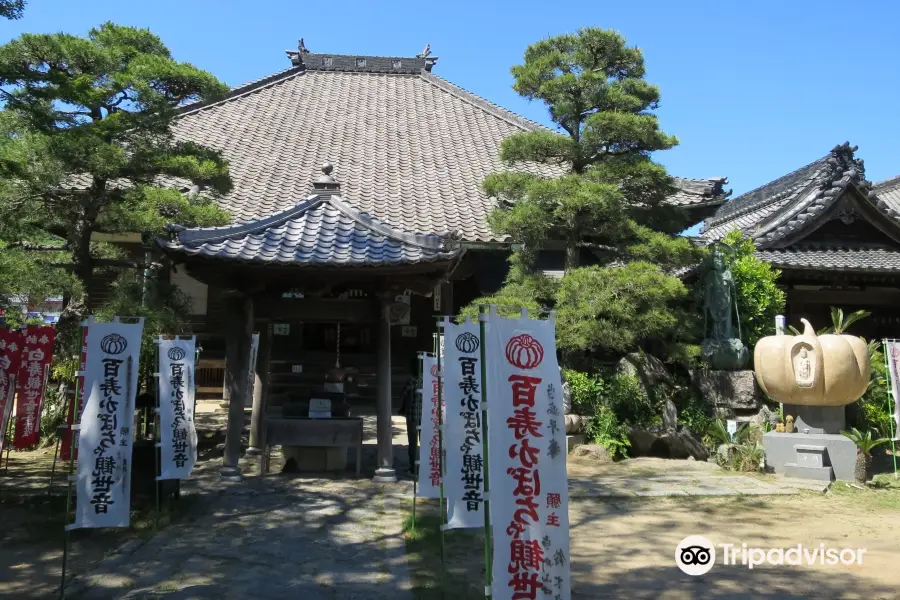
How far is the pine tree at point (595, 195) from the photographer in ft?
33.2

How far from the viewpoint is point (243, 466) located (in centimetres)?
917

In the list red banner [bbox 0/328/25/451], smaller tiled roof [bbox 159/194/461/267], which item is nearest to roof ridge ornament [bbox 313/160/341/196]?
smaller tiled roof [bbox 159/194/461/267]

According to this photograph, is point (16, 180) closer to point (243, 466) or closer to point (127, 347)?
point (127, 347)

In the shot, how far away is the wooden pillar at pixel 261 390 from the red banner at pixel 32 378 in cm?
274

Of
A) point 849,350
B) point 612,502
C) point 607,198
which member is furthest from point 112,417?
point 849,350

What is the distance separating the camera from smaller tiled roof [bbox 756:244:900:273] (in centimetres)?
1331

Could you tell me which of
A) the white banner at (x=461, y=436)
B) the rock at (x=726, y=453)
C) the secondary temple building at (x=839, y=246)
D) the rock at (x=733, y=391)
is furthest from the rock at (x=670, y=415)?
the white banner at (x=461, y=436)

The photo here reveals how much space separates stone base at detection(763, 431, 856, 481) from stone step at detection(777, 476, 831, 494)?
211 mm

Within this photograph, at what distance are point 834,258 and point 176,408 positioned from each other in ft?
44.1

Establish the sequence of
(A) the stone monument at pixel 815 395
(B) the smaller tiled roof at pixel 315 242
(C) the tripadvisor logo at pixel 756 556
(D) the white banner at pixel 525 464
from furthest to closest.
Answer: (A) the stone monument at pixel 815 395
(B) the smaller tiled roof at pixel 315 242
(C) the tripadvisor logo at pixel 756 556
(D) the white banner at pixel 525 464

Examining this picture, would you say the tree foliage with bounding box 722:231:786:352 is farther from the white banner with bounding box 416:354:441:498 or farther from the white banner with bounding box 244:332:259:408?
the white banner with bounding box 244:332:259:408

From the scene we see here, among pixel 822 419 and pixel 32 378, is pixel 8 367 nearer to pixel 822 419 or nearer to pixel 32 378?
pixel 32 378

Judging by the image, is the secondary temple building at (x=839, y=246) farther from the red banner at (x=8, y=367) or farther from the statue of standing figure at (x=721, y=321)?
the red banner at (x=8, y=367)

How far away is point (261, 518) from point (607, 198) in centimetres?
698
